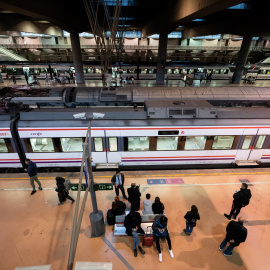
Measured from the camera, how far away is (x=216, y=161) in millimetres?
9180

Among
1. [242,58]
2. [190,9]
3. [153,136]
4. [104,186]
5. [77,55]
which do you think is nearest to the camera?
[104,186]

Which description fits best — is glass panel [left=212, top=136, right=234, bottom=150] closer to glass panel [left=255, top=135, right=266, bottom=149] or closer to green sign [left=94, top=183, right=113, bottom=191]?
glass panel [left=255, top=135, right=266, bottom=149]

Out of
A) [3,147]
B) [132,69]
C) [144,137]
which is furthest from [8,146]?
[132,69]

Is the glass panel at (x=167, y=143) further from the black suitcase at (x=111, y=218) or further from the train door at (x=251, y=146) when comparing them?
the black suitcase at (x=111, y=218)

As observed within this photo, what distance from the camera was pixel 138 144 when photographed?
8.78 meters

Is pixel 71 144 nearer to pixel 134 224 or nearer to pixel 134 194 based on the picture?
pixel 134 194

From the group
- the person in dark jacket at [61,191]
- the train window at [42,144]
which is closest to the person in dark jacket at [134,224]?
the person in dark jacket at [61,191]

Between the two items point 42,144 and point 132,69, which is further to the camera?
point 132,69

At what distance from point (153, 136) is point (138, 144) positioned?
85cm

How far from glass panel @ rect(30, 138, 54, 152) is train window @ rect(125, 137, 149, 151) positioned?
3.65m

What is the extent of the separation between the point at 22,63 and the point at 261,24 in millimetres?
35134

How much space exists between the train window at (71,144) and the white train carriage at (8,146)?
82.2 inches

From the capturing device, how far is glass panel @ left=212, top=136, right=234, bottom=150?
8750 mm

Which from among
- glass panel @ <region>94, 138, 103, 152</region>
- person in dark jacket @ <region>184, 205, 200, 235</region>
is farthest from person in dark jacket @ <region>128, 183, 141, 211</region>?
glass panel @ <region>94, 138, 103, 152</region>
